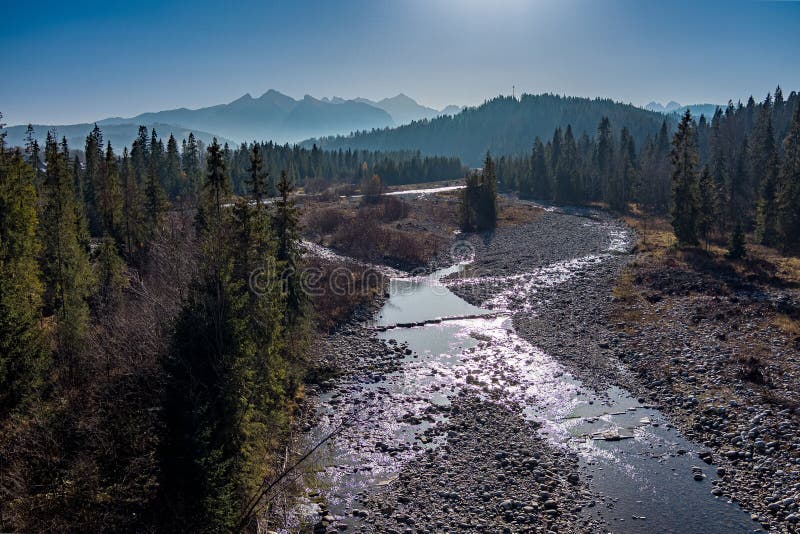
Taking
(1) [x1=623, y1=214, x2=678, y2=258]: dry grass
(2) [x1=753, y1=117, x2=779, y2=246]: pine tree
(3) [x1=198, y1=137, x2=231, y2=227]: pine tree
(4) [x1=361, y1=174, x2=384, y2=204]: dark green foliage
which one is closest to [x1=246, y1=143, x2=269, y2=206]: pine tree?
(3) [x1=198, y1=137, x2=231, y2=227]: pine tree

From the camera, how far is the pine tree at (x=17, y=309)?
1838cm

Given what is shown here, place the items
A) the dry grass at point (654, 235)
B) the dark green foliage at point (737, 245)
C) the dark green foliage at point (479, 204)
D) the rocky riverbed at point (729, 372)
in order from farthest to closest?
the dark green foliage at point (479, 204), the dry grass at point (654, 235), the dark green foliage at point (737, 245), the rocky riverbed at point (729, 372)

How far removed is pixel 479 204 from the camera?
7938cm

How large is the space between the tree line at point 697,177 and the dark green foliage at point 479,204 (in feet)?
85.3

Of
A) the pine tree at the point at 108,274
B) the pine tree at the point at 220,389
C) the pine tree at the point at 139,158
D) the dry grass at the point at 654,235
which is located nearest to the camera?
the pine tree at the point at 220,389

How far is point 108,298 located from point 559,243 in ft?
174

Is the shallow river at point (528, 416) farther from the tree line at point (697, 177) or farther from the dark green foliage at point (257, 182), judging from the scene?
the tree line at point (697, 177)

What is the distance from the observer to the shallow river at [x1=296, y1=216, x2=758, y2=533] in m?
16.5

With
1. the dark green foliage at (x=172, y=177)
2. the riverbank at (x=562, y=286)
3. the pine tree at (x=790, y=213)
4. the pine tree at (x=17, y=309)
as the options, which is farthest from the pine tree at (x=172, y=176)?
the pine tree at (x=790, y=213)

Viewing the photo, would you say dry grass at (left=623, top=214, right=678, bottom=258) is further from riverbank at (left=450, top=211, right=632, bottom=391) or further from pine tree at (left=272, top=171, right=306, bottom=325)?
pine tree at (left=272, top=171, right=306, bottom=325)

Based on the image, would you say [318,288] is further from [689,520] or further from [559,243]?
[559,243]

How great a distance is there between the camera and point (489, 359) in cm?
3005

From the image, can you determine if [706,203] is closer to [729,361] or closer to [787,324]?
[787,324]

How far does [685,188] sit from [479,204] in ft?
108
